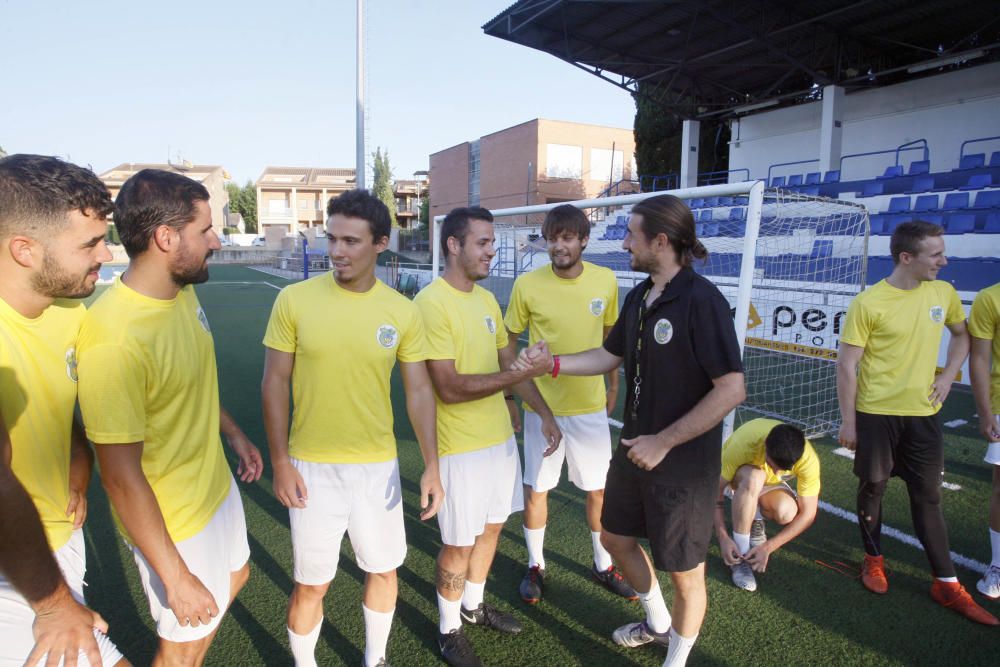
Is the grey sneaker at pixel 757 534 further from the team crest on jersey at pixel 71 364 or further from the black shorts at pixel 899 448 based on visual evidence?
the team crest on jersey at pixel 71 364

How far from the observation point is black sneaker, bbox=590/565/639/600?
309 centimetres

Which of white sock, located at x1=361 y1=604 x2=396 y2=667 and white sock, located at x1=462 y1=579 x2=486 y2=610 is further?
white sock, located at x1=462 y1=579 x2=486 y2=610

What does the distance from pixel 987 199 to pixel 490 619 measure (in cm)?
1170

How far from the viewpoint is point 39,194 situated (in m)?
1.40

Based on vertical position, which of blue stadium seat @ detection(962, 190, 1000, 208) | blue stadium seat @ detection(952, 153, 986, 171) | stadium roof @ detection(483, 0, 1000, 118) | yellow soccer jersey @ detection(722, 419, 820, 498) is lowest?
yellow soccer jersey @ detection(722, 419, 820, 498)

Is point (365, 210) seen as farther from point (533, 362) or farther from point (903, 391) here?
point (903, 391)

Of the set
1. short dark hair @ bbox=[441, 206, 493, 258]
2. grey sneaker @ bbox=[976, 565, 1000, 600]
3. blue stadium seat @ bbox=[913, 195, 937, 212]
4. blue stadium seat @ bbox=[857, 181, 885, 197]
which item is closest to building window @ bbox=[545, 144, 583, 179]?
blue stadium seat @ bbox=[857, 181, 885, 197]

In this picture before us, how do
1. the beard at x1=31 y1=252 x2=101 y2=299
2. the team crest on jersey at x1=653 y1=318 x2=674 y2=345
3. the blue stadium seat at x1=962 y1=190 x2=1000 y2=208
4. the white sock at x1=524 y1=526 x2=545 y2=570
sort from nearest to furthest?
the beard at x1=31 y1=252 x2=101 y2=299, the team crest on jersey at x1=653 y1=318 x2=674 y2=345, the white sock at x1=524 y1=526 x2=545 y2=570, the blue stadium seat at x1=962 y1=190 x2=1000 y2=208

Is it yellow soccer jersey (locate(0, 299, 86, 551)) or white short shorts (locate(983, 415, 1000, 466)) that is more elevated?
yellow soccer jersey (locate(0, 299, 86, 551))

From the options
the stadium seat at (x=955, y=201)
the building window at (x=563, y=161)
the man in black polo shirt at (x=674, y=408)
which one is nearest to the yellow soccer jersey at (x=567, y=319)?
the man in black polo shirt at (x=674, y=408)

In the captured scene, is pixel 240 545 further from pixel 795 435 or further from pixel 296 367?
pixel 795 435

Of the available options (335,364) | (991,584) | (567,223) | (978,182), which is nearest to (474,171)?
(978,182)

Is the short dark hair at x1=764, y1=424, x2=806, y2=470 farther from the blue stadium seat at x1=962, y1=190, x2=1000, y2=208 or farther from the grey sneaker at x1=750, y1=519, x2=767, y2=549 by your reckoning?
the blue stadium seat at x1=962, y1=190, x2=1000, y2=208

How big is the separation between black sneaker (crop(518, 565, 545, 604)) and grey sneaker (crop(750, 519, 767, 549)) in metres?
1.29
